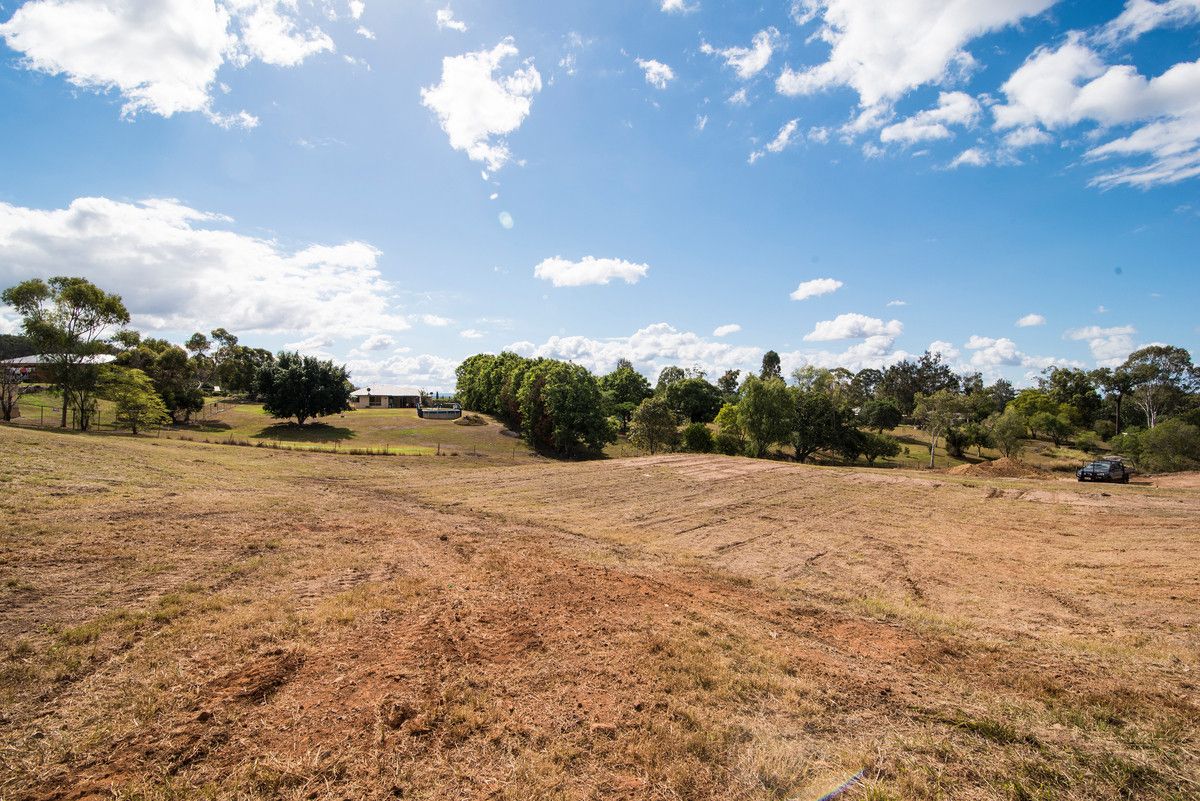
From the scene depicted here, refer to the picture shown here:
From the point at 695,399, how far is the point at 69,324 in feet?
281

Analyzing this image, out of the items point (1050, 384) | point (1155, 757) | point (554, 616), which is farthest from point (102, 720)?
point (1050, 384)

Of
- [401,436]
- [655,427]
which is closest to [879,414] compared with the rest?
[655,427]

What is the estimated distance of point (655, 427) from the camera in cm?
5591

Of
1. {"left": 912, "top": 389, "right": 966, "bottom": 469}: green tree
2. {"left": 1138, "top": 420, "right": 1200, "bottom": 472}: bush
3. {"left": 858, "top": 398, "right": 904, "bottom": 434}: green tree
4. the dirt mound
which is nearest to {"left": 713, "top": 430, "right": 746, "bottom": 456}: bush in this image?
the dirt mound

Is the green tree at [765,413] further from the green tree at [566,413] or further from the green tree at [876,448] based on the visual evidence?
the green tree at [566,413]

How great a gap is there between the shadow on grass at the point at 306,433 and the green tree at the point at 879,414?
7931 centimetres

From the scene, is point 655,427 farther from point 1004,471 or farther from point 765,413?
point 1004,471

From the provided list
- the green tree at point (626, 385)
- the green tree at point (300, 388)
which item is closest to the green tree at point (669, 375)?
the green tree at point (626, 385)

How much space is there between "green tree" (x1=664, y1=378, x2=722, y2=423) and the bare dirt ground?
82.3 metres

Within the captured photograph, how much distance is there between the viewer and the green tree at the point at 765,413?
189 feet

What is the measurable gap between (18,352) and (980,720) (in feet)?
538

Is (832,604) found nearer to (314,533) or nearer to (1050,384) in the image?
(314,533)

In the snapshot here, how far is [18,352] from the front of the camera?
106 metres

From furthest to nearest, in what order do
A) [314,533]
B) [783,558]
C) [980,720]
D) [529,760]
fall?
1. [783,558]
2. [314,533]
3. [980,720]
4. [529,760]
